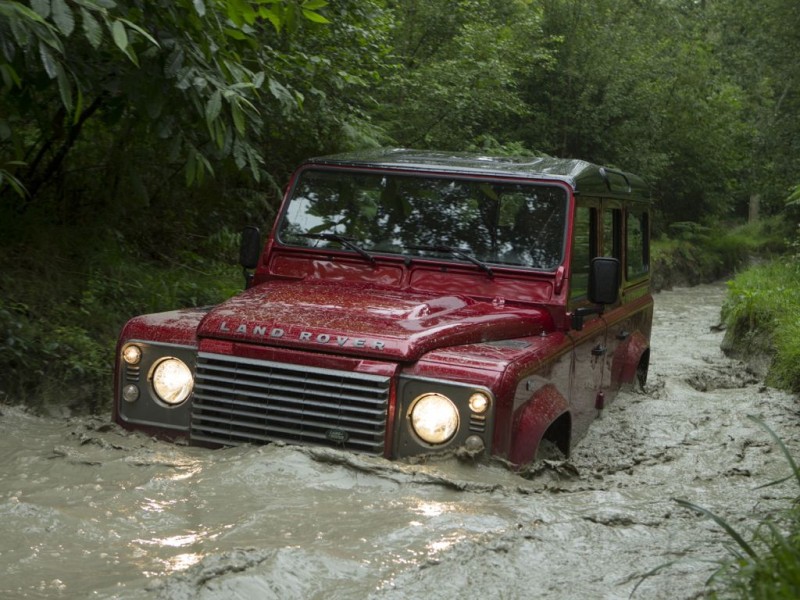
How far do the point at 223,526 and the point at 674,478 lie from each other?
9.14 feet

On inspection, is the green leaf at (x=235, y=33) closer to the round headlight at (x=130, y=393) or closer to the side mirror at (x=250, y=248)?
the side mirror at (x=250, y=248)

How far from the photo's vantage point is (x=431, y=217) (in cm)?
570

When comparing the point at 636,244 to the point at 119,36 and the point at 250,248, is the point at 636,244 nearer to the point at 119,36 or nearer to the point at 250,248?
the point at 250,248

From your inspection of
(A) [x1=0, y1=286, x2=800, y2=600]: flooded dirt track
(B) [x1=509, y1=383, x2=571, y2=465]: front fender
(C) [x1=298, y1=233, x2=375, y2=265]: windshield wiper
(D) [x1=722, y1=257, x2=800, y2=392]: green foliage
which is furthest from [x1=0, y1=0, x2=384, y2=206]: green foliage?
(D) [x1=722, y1=257, x2=800, y2=392]: green foliage

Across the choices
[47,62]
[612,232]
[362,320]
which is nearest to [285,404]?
[362,320]

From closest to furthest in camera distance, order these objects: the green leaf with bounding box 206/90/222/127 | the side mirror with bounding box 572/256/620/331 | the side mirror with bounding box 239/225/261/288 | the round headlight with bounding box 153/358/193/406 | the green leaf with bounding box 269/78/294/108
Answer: the round headlight with bounding box 153/358/193/406 < the green leaf with bounding box 206/90/222/127 < the side mirror with bounding box 572/256/620/331 < the green leaf with bounding box 269/78/294/108 < the side mirror with bounding box 239/225/261/288

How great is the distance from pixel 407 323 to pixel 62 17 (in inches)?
78.6

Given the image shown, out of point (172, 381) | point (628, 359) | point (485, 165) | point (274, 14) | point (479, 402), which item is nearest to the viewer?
point (479, 402)

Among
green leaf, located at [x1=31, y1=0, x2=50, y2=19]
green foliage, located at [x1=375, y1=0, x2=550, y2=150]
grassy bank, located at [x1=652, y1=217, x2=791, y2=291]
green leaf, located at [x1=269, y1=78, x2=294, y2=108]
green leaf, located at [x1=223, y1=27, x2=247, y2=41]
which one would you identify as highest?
green foliage, located at [x1=375, y1=0, x2=550, y2=150]

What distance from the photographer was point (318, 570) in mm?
3465

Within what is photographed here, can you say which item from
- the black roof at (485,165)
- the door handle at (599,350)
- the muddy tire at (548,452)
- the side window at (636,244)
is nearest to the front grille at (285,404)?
the muddy tire at (548,452)

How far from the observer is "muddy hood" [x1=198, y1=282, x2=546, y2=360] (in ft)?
14.7

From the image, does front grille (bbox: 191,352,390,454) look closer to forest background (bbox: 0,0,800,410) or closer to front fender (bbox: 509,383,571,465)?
front fender (bbox: 509,383,571,465)

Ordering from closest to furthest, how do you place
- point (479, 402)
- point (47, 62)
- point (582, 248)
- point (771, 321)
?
point (479, 402)
point (47, 62)
point (582, 248)
point (771, 321)
